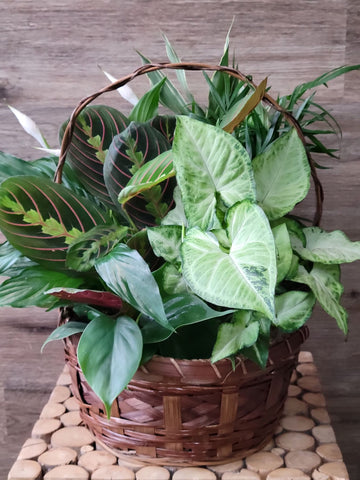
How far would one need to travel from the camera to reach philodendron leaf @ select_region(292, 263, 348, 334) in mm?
634

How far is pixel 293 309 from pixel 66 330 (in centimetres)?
29

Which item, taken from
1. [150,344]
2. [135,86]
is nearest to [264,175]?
[150,344]

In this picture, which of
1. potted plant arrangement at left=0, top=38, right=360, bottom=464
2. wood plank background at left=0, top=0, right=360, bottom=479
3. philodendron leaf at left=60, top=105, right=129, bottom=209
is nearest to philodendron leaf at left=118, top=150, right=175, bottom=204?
potted plant arrangement at left=0, top=38, right=360, bottom=464

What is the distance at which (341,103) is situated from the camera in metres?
1.07

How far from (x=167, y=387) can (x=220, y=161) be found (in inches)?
11.3

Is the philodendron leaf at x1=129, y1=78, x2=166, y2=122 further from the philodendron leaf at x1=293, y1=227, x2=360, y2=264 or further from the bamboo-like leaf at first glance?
the philodendron leaf at x1=293, y1=227, x2=360, y2=264

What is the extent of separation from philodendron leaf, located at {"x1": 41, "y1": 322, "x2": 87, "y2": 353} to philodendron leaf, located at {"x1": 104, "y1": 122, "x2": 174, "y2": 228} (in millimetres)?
175

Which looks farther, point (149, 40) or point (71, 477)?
point (149, 40)

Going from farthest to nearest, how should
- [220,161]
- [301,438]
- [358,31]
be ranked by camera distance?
[358,31]
[301,438]
[220,161]

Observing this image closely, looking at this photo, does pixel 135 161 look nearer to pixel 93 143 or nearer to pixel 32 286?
pixel 93 143

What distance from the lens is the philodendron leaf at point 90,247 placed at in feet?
2.01

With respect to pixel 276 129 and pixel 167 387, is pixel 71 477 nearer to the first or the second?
pixel 167 387

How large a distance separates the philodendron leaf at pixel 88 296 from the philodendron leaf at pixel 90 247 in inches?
1.5

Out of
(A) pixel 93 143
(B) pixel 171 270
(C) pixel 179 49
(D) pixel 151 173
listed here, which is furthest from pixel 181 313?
(C) pixel 179 49
